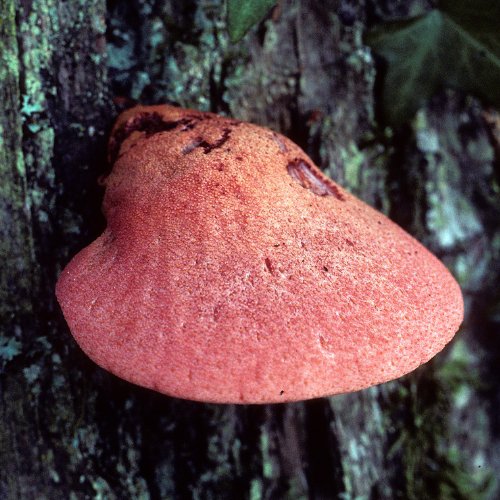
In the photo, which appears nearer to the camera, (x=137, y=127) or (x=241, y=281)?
(x=241, y=281)

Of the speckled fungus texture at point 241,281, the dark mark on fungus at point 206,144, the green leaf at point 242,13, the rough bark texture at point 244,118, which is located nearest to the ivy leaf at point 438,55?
the rough bark texture at point 244,118

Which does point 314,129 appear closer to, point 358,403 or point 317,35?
point 317,35

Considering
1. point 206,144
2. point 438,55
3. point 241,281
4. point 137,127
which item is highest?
point 438,55

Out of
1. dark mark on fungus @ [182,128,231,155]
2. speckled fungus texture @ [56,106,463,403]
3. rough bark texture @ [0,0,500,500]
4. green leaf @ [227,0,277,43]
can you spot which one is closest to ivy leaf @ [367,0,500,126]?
rough bark texture @ [0,0,500,500]

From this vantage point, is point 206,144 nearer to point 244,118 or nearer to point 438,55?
point 244,118

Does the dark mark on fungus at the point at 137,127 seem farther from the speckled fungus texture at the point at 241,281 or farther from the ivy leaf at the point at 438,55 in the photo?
the ivy leaf at the point at 438,55

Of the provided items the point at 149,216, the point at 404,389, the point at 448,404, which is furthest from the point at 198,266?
the point at 448,404

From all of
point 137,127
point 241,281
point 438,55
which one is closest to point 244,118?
point 137,127
